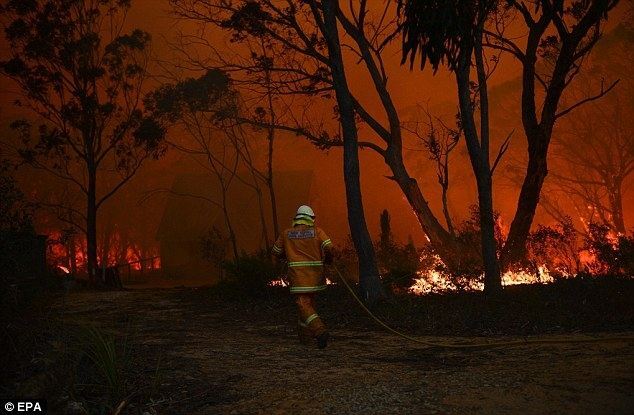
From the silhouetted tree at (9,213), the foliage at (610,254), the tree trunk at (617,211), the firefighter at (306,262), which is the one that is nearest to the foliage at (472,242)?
the foliage at (610,254)

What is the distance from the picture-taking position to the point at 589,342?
6.64 meters

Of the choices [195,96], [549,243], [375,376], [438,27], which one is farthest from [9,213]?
[195,96]

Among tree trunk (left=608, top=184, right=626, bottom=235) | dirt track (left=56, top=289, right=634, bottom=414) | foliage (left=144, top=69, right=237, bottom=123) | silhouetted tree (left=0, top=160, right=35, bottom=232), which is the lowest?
dirt track (left=56, top=289, right=634, bottom=414)

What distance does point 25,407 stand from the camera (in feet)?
13.9

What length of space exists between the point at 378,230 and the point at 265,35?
28649 millimetres

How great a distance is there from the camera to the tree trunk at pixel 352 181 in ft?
35.7

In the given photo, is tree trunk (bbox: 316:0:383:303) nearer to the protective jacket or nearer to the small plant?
the small plant

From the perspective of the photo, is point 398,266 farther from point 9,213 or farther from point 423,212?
point 9,213

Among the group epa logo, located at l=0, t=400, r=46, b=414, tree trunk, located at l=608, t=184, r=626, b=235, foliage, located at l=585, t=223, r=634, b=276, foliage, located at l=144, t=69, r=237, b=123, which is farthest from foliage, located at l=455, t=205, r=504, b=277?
tree trunk, located at l=608, t=184, r=626, b=235

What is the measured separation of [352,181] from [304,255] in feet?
12.4

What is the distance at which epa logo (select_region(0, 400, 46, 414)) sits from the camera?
13.7 ft

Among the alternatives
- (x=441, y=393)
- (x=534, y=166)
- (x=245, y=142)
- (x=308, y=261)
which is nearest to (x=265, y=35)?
(x=534, y=166)

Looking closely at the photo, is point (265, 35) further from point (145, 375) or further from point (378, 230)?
point (378, 230)

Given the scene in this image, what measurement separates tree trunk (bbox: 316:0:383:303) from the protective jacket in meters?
3.17
